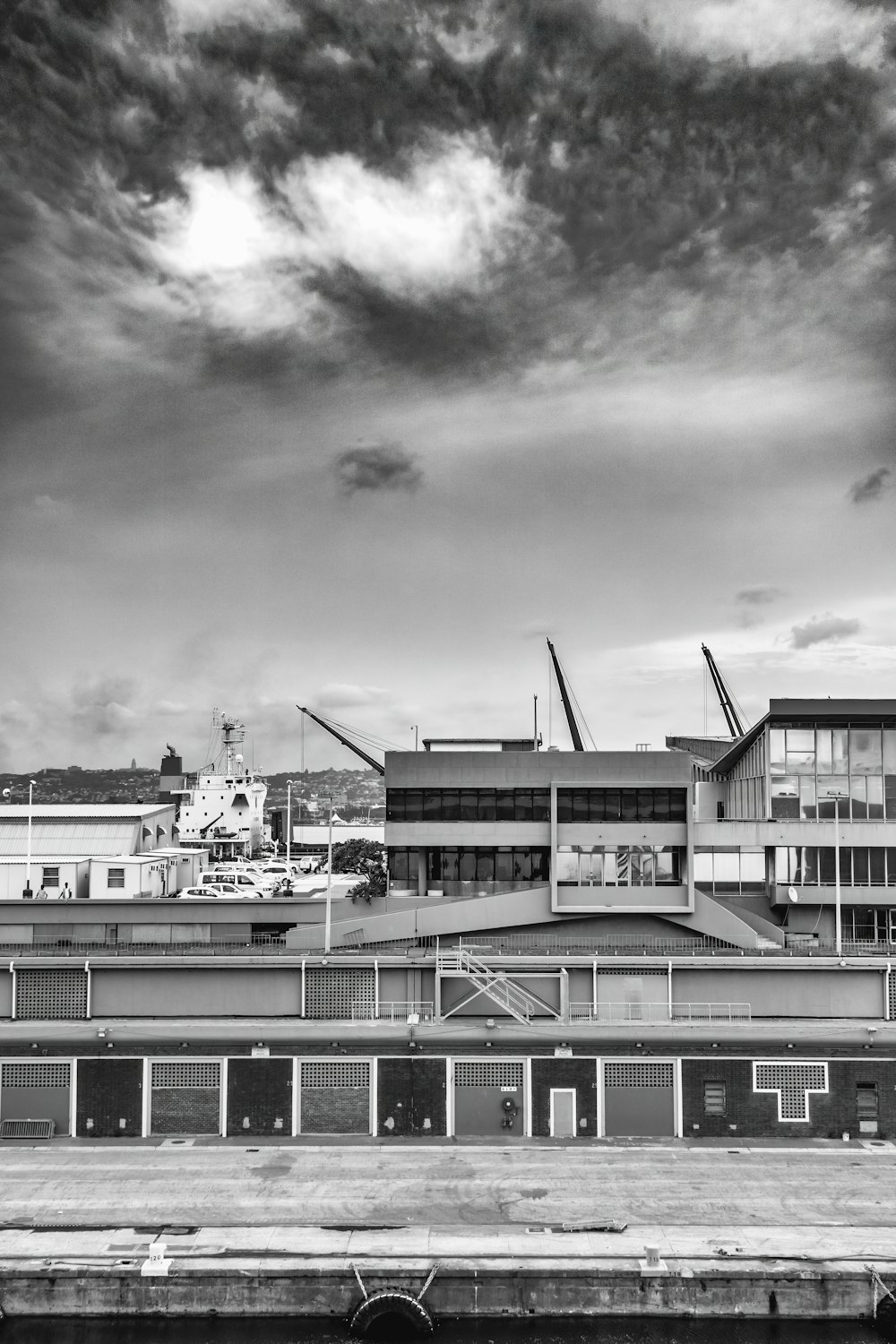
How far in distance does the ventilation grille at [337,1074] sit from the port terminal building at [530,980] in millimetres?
61

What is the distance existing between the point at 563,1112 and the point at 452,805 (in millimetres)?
13294

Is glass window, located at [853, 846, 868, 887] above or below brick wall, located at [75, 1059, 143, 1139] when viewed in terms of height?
above

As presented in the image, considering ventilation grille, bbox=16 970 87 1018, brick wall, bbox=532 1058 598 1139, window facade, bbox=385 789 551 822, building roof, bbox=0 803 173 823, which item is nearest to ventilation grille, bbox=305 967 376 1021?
brick wall, bbox=532 1058 598 1139

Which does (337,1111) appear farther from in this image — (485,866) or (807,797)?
(807,797)

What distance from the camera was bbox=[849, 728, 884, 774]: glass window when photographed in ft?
138

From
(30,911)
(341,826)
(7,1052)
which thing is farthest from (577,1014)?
(341,826)

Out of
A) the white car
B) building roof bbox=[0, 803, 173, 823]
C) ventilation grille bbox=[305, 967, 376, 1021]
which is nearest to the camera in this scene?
ventilation grille bbox=[305, 967, 376, 1021]

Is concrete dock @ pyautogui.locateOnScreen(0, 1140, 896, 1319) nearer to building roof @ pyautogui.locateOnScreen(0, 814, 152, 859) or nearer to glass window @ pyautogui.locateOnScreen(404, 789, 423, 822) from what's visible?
glass window @ pyautogui.locateOnScreen(404, 789, 423, 822)

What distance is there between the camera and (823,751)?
138 feet

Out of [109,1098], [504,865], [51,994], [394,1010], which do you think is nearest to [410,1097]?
[394,1010]

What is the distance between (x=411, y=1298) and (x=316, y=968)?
1279 cm

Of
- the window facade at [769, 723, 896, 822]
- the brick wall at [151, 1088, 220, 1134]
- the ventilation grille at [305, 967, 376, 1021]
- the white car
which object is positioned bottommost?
the brick wall at [151, 1088, 220, 1134]

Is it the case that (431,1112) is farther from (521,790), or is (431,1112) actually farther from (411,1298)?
(521,790)

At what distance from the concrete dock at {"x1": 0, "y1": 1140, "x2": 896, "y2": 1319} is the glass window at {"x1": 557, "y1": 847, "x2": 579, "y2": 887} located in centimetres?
1183
